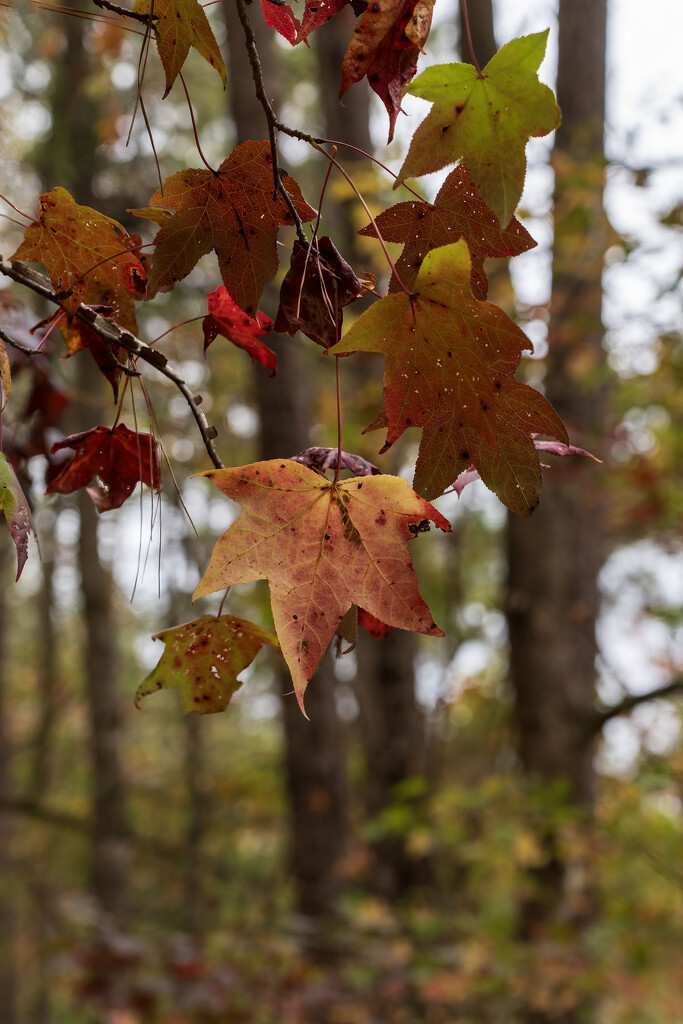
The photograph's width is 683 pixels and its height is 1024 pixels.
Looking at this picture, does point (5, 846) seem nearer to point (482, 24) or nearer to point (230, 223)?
point (230, 223)

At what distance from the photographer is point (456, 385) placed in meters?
0.65

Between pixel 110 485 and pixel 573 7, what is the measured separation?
185 inches

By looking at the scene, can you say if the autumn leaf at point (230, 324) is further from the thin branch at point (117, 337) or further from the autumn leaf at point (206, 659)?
the autumn leaf at point (206, 659)

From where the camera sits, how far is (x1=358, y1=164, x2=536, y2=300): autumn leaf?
0.71m

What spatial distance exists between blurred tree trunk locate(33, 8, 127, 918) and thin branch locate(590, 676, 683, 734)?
2.92 metres

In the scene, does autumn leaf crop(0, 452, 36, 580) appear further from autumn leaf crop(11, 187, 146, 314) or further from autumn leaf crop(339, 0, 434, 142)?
autumn leaf crop(339, 0, 434, 142)

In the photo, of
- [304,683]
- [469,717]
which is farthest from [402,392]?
[469,717]

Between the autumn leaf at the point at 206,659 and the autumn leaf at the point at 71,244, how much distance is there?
0.36 meters

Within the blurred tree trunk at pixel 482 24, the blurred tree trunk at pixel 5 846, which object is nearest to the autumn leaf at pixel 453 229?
the blurred tree trunk at pixel 482 24

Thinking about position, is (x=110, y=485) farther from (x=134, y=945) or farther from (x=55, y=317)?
(x=134, y=945)

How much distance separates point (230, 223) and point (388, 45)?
8.4 inches

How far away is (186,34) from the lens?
69cm

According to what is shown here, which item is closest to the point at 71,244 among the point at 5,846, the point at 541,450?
the point at 541,450

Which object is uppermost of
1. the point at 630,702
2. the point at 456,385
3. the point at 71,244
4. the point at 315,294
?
the point at 71,244
